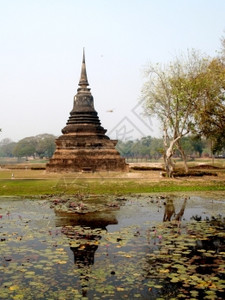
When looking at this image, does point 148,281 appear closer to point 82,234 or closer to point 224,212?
point 82,234

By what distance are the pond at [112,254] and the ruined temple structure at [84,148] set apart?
86.9 feet

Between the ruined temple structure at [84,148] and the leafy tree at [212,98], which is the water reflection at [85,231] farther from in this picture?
the ruined temple structure at [84,148]

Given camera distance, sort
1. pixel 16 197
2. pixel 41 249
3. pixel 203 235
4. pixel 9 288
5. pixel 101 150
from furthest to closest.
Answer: pixel 101 150
pixel 16 197
pixel 203 235
pixel 41 249
pixel 9 288

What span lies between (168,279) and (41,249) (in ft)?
12.1

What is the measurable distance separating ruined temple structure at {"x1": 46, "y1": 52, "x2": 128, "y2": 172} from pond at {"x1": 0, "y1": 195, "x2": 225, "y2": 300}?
26.5 m

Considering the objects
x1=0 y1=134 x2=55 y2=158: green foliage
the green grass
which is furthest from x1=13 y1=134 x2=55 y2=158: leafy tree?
the green grass

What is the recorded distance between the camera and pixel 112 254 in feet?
29.7

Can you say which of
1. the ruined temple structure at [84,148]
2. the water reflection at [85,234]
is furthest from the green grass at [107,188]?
the ruined temple structure at [84,148]

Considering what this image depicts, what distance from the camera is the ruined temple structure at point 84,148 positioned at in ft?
139

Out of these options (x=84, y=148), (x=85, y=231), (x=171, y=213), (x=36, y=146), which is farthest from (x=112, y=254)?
(x=36, y=146)

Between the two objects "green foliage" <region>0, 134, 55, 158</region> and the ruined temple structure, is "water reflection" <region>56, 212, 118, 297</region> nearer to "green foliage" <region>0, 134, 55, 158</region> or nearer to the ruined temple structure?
the ruined temple structure

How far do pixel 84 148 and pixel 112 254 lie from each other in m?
34.6

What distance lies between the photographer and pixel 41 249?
31.1 ft

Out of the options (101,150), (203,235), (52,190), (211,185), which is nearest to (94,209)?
(203,235)
